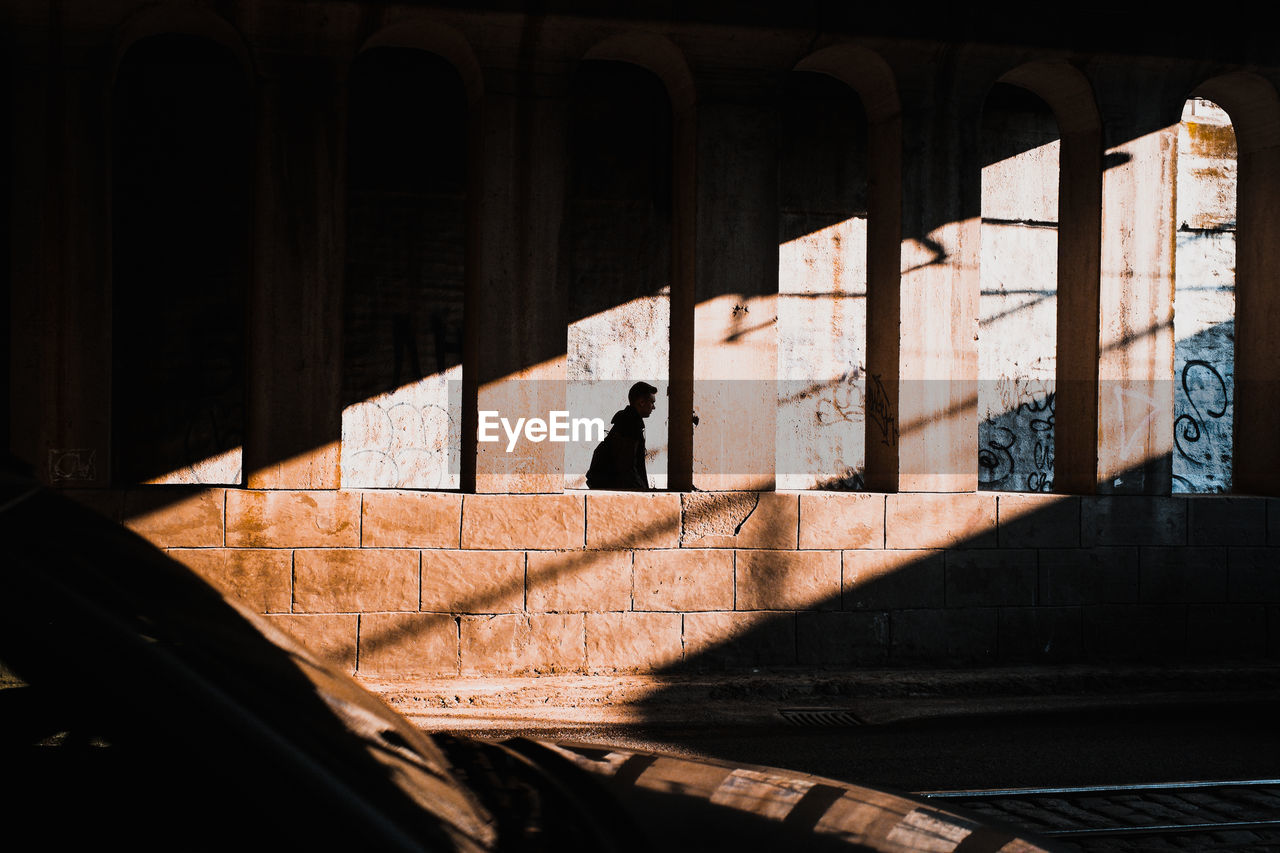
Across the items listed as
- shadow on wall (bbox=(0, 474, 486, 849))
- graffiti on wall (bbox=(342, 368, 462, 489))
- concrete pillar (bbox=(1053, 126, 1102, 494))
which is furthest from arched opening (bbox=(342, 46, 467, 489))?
shadow on wall (bbox=(0, 474, 486, 849))

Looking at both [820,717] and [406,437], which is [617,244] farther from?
[820,717]

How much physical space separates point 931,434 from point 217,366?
308 inches

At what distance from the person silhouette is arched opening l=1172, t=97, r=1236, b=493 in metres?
9.17

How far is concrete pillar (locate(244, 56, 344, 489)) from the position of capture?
735cm

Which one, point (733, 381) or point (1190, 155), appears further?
point (1190, 155)

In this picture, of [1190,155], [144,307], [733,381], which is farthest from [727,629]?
[1190,155]

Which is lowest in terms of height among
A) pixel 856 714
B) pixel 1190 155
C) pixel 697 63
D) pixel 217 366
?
pixel 856 714

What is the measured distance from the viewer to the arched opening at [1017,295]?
13.5m

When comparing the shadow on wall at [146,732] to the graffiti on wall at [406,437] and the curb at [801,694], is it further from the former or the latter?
the graffiti on wall at [406,437]

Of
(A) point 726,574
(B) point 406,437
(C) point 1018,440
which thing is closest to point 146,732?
(A) point 726,574

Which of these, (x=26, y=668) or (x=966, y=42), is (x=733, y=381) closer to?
(x=966, y=42)

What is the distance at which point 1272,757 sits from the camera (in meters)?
6.10

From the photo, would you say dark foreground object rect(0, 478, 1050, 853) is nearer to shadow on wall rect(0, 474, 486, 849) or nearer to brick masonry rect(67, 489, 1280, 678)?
shadow on wall rect(0, 474, 486, 849)

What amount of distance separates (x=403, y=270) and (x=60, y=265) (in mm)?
5004
